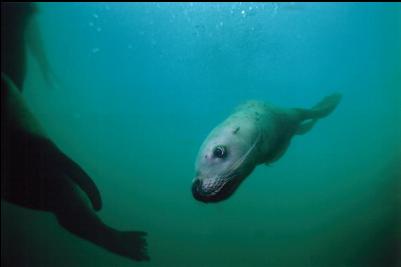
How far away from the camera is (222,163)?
3.24m

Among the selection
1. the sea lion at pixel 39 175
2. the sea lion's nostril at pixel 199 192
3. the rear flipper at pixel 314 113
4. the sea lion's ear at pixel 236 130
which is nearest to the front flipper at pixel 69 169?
the sea lion at pixel 39 175

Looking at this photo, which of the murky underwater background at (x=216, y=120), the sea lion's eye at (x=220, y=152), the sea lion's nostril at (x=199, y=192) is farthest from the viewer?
the murky underwater background at (x=216, y=120)

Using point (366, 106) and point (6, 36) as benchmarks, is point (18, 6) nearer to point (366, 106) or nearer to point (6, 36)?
point (6, 36)

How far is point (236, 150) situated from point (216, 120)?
2593 centimetres

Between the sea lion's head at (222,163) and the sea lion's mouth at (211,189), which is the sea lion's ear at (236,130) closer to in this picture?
the sea lion's head at (222,163)

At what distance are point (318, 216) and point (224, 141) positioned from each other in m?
8.27

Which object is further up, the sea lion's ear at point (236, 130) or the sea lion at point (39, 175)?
the sea lion's ear at point (236, 130)

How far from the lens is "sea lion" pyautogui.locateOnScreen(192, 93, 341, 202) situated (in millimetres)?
3180

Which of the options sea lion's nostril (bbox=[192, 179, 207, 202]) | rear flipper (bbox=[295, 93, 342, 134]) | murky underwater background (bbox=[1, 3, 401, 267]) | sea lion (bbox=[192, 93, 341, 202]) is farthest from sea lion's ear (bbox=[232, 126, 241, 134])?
murky underwater background (bbox=[1, 3, 401, 267])

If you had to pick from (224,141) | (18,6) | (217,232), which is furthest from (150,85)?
(224,141)

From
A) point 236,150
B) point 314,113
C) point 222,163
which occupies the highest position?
point 314,113

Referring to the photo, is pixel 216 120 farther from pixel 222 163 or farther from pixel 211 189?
pixel 211 189

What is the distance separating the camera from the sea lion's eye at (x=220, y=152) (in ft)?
10.7

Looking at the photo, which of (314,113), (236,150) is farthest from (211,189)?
(314,113)
